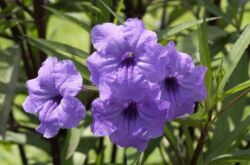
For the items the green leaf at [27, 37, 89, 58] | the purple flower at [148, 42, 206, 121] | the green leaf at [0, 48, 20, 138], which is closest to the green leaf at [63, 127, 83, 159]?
the green leaf at [0, 48, 20, 138]

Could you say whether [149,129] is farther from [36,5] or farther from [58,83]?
[36,5]

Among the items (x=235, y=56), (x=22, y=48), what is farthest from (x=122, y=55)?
(x=22, y=48)

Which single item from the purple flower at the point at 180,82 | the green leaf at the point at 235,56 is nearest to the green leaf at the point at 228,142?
the green leaf at the point at 235,56

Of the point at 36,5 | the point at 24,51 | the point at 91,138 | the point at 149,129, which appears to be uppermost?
the point at 36,5

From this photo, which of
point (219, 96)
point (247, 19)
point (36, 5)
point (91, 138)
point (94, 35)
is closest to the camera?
point (94, 35)

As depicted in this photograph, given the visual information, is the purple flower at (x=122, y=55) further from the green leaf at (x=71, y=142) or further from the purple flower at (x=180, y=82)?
the green leaf at (x=71, y=142)

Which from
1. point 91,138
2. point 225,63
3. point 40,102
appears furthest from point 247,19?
point 40,102

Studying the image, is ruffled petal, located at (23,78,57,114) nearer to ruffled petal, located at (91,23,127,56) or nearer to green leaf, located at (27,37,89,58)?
ruffled petal, located at (91,23,127,56)
